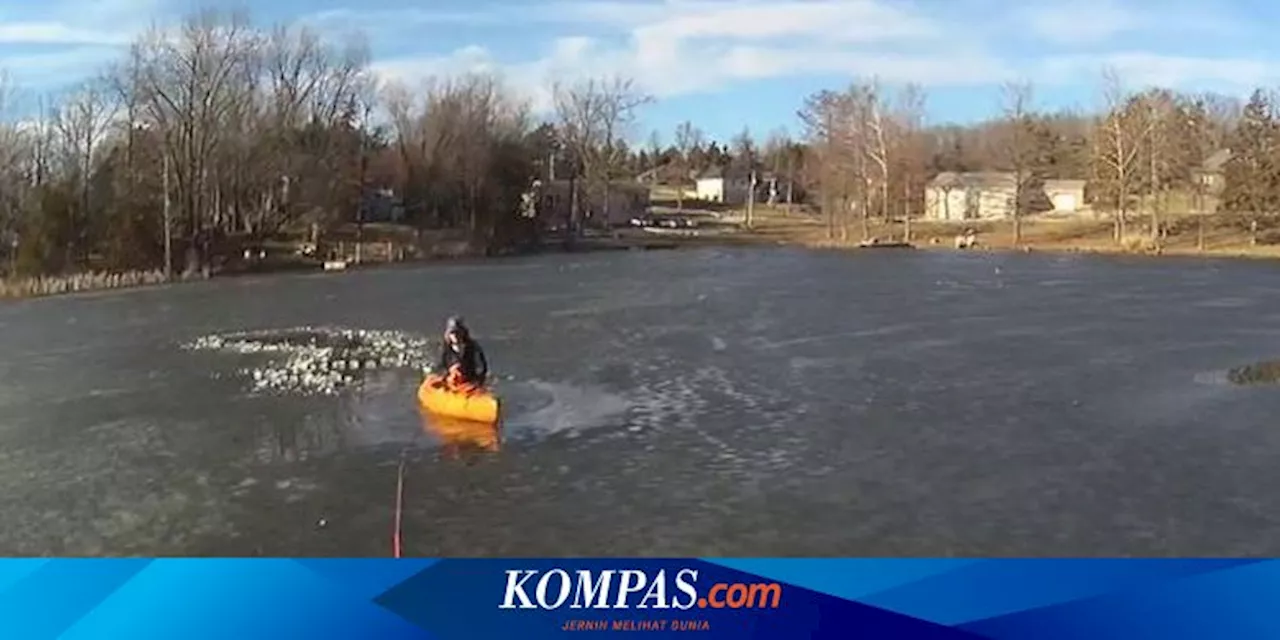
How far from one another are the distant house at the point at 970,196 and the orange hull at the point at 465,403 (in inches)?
141

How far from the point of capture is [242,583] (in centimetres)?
182

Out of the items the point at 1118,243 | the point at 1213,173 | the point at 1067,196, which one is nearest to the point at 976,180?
the point at 1118,243

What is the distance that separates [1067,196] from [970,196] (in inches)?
294

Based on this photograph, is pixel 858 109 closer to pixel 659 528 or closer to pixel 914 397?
pixel 914 397

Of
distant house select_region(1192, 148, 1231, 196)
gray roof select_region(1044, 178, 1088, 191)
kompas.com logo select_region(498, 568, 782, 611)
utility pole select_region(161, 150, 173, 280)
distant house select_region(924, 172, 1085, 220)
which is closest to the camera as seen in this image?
kompas.com logo select_region(498, 568, 782, 611)

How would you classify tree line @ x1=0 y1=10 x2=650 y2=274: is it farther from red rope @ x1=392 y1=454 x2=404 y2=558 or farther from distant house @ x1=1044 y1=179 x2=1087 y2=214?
distant house @ x1=1044 y1=179 x2=1087 y2=214

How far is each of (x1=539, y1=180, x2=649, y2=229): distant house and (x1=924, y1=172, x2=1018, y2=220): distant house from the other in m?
1.81

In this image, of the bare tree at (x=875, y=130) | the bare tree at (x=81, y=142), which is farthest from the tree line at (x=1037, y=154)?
the bare tree at (x=81, y=142)

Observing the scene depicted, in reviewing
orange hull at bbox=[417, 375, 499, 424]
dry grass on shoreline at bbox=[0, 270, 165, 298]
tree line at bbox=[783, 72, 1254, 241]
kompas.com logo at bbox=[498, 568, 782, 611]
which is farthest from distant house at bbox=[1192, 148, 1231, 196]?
kompas.com logo at bbox=[498, 568, 782, 611]

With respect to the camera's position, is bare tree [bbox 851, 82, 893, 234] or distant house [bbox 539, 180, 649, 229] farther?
distant house [bbox 539, 180, 649, 229]

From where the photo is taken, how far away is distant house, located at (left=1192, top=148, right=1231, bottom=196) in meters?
17.5

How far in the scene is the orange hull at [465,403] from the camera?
474 centimetres

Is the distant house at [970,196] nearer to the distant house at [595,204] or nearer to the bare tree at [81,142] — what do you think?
the distant house at [595,204]

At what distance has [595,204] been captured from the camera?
28.9 ft
